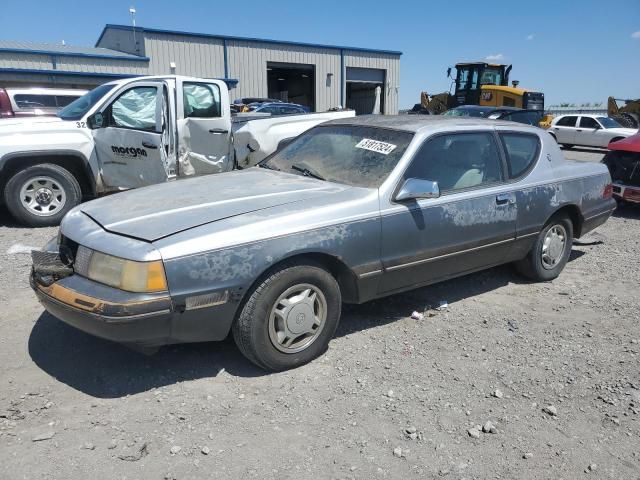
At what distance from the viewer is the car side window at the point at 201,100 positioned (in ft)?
22.6

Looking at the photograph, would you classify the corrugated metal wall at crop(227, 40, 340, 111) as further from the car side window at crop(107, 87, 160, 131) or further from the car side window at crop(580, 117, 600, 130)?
the car side window at crop(107, 87, 160, 131)

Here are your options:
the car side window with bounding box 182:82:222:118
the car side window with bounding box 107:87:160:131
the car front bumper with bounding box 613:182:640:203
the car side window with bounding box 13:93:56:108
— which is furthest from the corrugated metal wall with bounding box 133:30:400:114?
the car front bumper with bounding box 613:182:640:203

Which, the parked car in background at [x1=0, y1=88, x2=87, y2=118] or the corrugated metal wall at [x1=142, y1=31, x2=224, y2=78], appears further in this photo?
the corrugated metal wall at [x1=142, y1=31, x2=224, y2=78]

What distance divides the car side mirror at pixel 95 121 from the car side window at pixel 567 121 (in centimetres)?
1843

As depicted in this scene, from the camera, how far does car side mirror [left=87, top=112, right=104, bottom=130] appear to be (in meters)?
6.56

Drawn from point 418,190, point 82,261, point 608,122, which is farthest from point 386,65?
point 82,261

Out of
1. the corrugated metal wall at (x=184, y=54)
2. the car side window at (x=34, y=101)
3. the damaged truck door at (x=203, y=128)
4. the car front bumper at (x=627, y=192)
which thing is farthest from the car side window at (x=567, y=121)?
the car side window at (x=34, y=101)

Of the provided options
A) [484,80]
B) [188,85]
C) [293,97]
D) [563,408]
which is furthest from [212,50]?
[563,408]

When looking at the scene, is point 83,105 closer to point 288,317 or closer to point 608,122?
point 288,317

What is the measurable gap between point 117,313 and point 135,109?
474 cm

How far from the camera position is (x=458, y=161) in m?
4.09

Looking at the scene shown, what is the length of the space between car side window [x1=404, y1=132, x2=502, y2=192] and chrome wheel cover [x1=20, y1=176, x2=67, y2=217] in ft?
15.5

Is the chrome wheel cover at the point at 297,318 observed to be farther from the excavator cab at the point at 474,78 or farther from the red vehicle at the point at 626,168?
the excavator cab at the point at 474,78

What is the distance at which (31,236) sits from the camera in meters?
6.03
